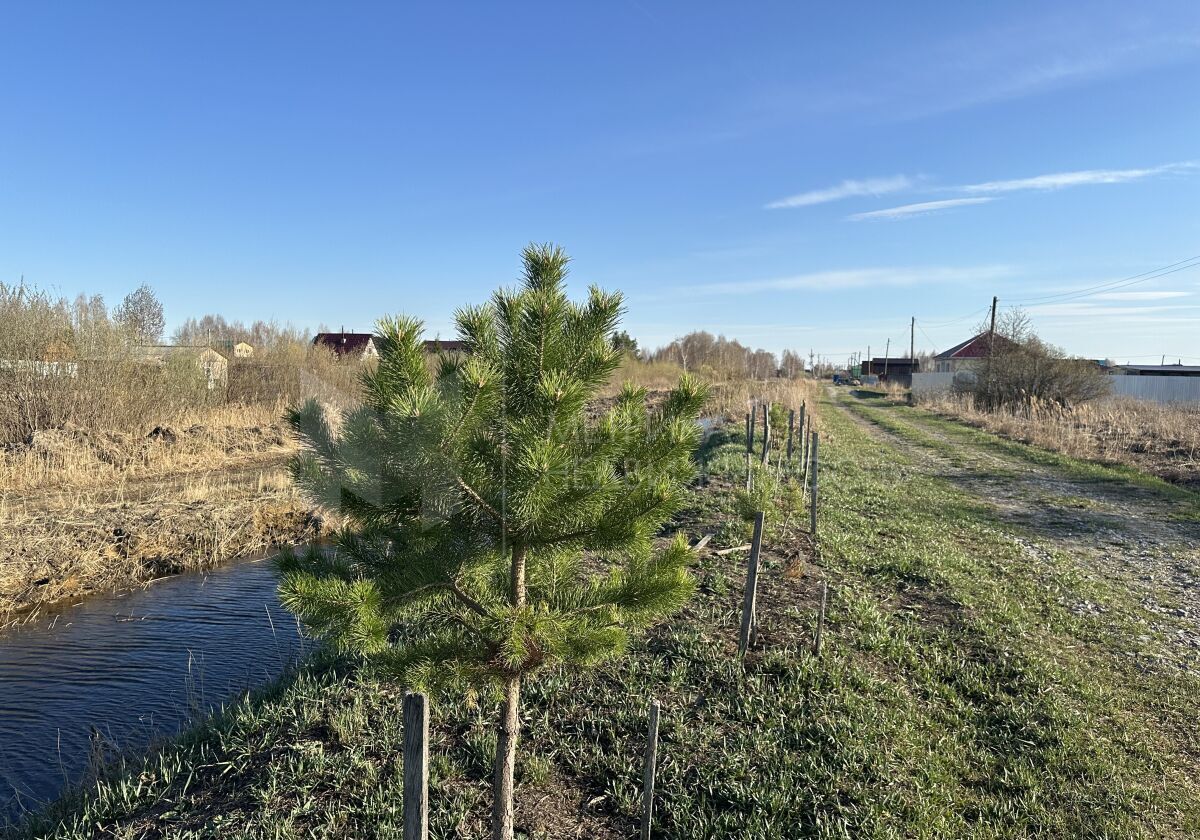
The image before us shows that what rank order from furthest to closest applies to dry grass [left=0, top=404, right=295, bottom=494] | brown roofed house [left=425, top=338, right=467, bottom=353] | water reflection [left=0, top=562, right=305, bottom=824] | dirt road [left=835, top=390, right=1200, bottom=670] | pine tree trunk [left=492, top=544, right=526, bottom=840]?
dry grass [left=0, top=404, right=295, bottom=494] < dirt road [left=835, top=390, right=1200, bottom=670] < water reflection [left=0, top=562, right=305, bottom=824] < pine tree trunk [left=492, top=544, right=526, bottom=840] < brown roofed house [left=425, top=338, right=467, bottom=353]

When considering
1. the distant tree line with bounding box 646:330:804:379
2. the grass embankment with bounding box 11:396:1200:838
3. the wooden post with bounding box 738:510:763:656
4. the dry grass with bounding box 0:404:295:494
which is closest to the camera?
the grass embankment with bounding box 11:396:1200:838

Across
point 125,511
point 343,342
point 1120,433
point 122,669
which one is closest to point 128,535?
point 125,511

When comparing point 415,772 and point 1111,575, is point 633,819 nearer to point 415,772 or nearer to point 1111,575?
point 415,772

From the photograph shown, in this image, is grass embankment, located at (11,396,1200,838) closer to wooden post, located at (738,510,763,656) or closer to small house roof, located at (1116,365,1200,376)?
wooden post, located at (738,510,763,656)

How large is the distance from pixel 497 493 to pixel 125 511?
1116cm

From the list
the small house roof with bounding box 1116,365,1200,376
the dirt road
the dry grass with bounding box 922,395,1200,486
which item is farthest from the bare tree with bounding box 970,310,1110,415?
the small house roof with bounding box 1116,365,1200,376

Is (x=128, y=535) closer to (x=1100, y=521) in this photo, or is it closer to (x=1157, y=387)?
(x=1100, y=521)

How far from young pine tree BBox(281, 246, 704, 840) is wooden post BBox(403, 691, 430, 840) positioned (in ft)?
0.76

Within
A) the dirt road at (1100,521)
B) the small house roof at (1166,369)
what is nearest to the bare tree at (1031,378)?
the dirt road at (1100,521)

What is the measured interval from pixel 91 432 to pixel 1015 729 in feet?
58.6

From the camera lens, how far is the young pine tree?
76.5 inches

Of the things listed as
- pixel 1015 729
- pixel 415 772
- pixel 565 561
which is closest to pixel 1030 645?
pixel 1015 729

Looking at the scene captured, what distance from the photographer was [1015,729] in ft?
14.1

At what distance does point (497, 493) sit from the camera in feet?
6.83
